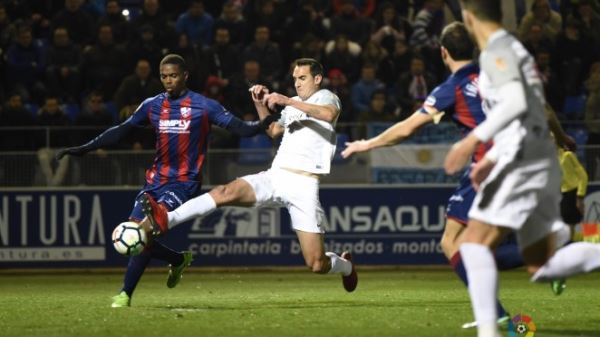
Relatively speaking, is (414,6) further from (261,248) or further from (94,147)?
(94,147)

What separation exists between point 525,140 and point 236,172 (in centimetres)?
1123

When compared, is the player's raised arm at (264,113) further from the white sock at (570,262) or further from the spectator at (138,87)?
the spectator at (138,87)

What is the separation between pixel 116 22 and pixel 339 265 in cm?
1006

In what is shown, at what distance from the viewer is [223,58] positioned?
20156 mm

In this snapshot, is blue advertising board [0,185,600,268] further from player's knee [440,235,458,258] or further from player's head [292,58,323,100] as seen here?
player's knee [440,235,458,258]

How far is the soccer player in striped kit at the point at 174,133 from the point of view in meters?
11.6

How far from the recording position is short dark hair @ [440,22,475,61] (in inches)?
354

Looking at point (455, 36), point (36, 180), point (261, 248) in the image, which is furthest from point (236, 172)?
point (455, 36)

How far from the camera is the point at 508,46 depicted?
7.09m

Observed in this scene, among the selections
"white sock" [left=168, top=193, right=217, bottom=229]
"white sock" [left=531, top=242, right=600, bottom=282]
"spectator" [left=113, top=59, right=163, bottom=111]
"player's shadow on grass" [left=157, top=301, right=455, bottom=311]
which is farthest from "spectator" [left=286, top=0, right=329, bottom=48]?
"white sock" [left=531, top=242, right=600, bottom=282]

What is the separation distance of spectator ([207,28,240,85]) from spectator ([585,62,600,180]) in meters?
5.69

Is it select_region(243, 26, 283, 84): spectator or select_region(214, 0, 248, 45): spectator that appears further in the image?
select_region(214, 0, 248, 45): spectator

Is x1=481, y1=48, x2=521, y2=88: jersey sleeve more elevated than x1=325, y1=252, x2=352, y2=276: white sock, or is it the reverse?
x1=481, y1=48, x2=521, y2=88: jersey sleeve

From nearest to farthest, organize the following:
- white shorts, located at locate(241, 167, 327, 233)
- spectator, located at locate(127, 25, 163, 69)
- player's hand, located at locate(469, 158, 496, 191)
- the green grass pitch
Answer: player's hand, located at locate(469, 158, 496, 191)
the green grass pitch
white shorts, located at locate(241, 167, 327, 233)
spectator, located at locate(127, 25, 163, 69)
